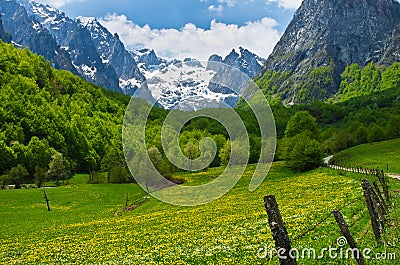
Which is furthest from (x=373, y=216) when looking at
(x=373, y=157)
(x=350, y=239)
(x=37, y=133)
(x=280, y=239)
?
(x=37, y=133)

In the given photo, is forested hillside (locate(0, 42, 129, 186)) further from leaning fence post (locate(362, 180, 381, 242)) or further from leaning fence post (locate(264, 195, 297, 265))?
leaning fence post (locate(264, 195, 297, 265))

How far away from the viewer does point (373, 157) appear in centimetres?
9338

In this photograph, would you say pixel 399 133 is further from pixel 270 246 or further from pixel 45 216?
pixel 270 246

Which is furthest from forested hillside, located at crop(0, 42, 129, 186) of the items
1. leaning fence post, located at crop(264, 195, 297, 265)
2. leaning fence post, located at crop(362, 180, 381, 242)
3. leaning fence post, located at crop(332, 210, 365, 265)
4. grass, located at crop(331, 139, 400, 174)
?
leaning fence post, located at crop(264, 195, 297, 265)

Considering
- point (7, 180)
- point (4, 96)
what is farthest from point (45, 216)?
point (4, 96)

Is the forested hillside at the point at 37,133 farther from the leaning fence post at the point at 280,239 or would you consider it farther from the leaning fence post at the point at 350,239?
the leaning fence post at the point at 280,239

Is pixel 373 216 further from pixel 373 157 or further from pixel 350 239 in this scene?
pixel 373 157

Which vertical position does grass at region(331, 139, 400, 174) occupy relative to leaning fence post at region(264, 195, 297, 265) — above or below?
above

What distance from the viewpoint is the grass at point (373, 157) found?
80750 millimetres

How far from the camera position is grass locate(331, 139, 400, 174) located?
80750mm

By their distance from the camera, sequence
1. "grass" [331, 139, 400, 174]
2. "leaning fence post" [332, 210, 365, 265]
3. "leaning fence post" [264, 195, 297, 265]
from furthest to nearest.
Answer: "grass" [331, 139, 400, 174] → "leaning fence post" [332, 210, 365, 265] → "leaning fence post" [264, 195, 297, 265]

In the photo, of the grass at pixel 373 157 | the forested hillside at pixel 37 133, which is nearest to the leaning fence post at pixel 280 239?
the grass at pixel 373 157

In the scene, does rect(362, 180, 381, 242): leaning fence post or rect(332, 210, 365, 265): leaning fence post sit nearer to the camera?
rect(332, 210, 365, 265): leaning fence post

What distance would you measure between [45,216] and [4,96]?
11617 centimetres
